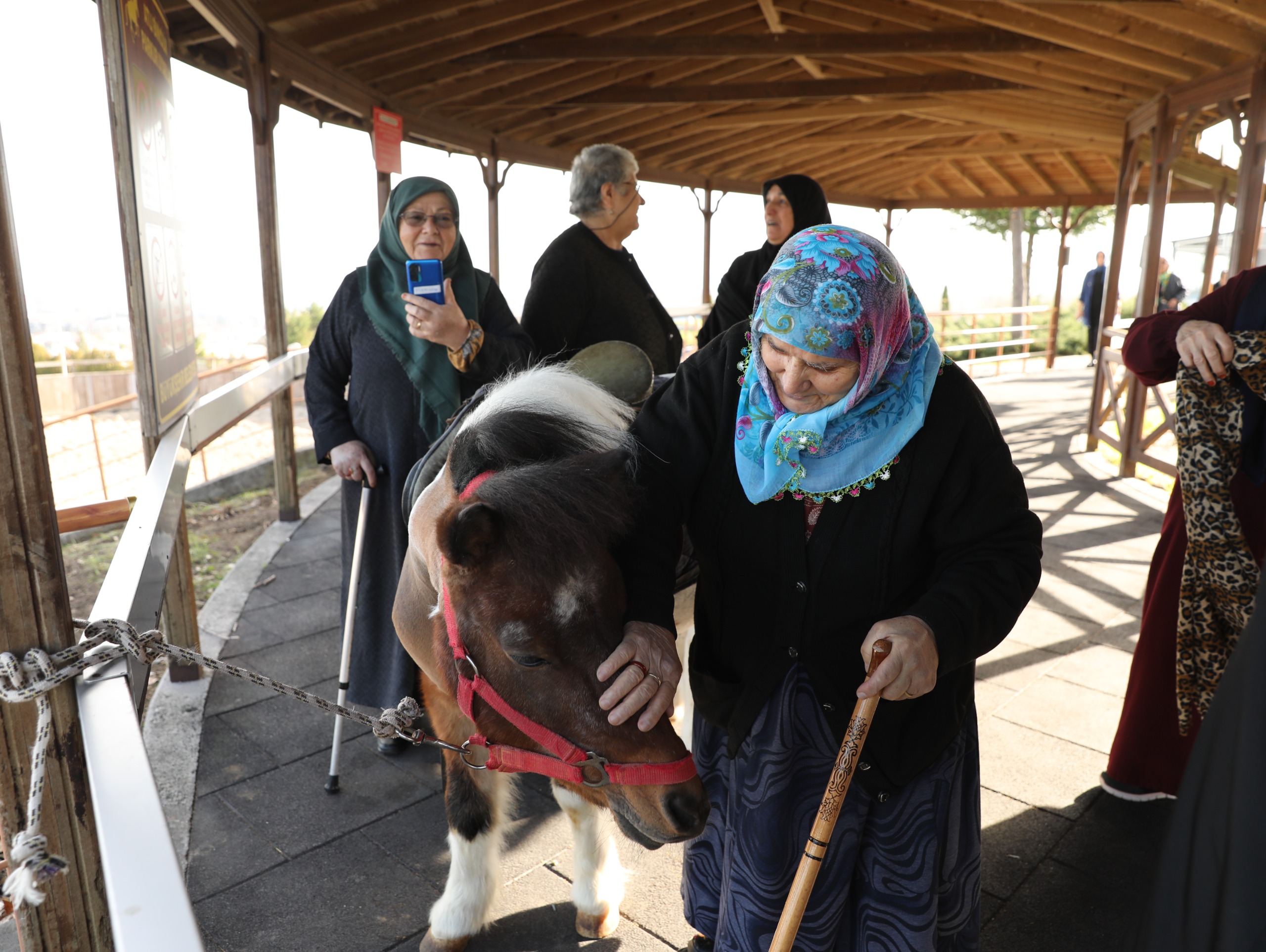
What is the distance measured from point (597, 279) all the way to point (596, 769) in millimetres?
2049

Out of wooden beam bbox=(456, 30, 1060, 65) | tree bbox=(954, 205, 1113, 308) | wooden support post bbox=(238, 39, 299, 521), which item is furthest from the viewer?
tree bbox=(954, 205, 1113, 308)

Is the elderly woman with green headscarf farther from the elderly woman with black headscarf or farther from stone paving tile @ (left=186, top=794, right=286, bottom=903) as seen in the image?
the elderly woman with black headscarf

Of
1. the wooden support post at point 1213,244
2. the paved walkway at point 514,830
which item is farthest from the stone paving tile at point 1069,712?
the wooden support post at point 1213,244

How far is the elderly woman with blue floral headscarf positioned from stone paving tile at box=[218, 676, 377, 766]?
1.96 metres

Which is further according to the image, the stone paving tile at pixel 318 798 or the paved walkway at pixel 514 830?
the stone paving tile at pixel 318 798

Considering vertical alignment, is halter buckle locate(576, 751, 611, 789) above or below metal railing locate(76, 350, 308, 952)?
below

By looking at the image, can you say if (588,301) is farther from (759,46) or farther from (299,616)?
(759,46)

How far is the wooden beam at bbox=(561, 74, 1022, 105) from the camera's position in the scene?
23.4 ft

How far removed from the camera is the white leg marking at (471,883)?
6.60ft

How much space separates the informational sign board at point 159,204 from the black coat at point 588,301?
3.99 ft

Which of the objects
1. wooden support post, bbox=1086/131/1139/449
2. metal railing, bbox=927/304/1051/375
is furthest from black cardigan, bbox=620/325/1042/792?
metal railing, bbox=927/304/1051/375

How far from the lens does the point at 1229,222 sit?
13.0 meters

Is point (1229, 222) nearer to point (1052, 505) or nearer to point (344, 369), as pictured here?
point (1052, 505)

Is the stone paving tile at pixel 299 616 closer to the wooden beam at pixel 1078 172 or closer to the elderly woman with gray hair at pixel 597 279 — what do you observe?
the elderly woman with gray hair at pixel 597 279
